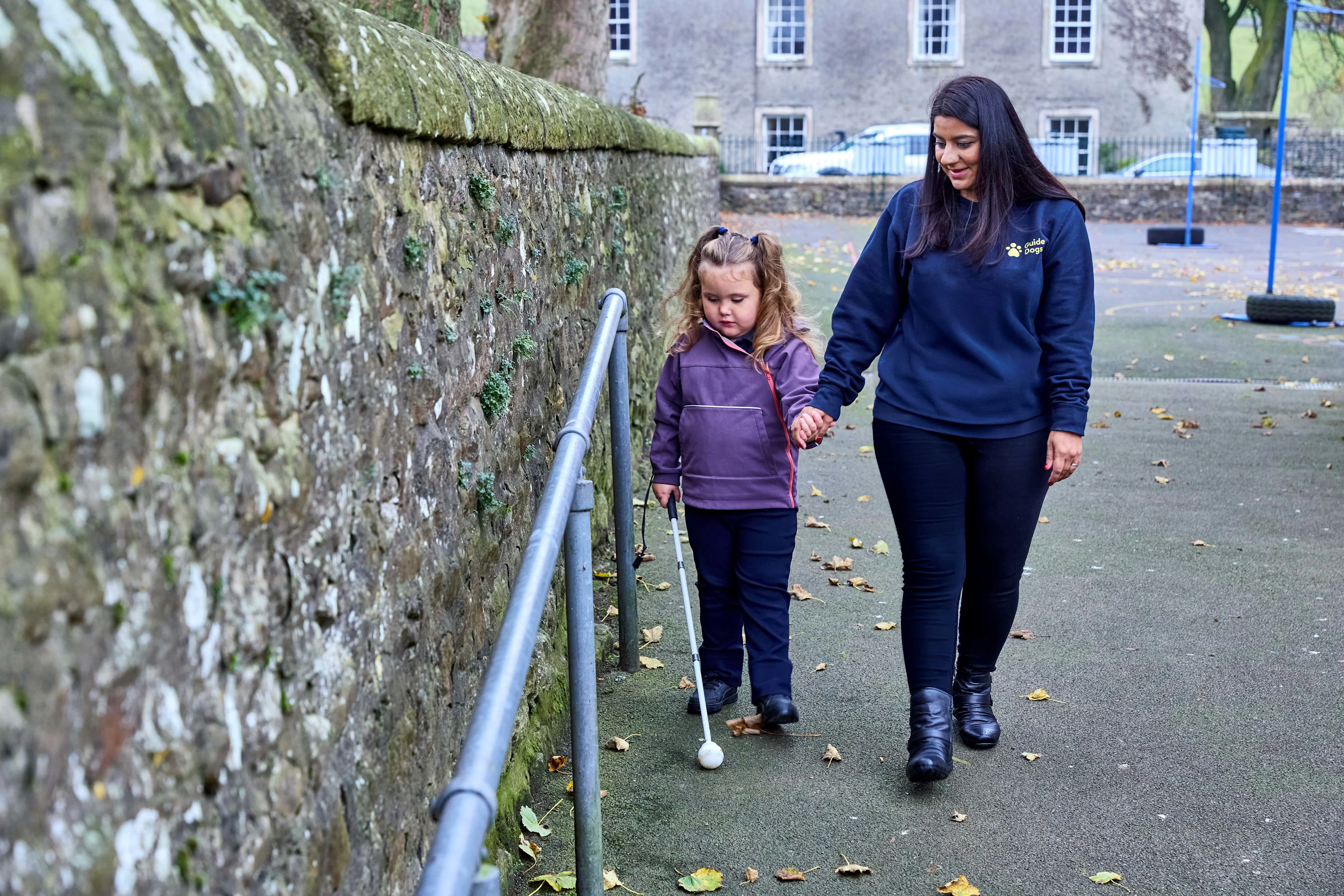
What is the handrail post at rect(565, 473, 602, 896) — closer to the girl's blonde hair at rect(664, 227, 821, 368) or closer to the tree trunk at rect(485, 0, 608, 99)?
the girl's blonde hair at rect(664, 227, 821, 368)

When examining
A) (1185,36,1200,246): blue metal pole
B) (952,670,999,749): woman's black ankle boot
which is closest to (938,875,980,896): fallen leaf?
(952,670,999,749): woman's black ankle boot

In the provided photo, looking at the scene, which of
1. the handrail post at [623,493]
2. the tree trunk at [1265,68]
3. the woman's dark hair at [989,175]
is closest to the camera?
the woman's dark hair at [989,175]

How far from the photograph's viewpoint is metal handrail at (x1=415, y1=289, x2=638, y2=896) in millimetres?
1513

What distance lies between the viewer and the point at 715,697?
416 centimetres

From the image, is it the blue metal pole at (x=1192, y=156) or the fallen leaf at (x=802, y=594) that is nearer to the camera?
the fallen leaf at (x=802, y=594)

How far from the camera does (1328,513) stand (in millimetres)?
6367

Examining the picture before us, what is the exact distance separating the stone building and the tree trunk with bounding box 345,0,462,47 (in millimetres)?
31045

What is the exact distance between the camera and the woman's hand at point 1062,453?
358 centimetres

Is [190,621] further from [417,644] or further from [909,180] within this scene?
[909,180]

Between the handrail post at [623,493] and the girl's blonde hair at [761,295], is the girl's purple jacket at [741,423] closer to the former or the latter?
the girl's blonde hair at [761,295]

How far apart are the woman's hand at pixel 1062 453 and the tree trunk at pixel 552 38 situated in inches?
333

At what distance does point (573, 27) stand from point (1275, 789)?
9552 mm

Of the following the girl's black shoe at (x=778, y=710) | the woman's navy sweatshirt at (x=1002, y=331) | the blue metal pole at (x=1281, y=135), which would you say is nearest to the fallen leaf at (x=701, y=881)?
the girl's black shoe at (x=778, y=710)

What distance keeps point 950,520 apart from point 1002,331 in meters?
0.54
